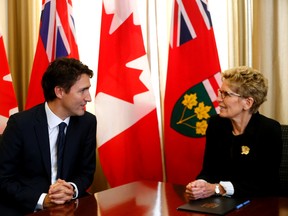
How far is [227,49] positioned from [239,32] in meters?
0.16

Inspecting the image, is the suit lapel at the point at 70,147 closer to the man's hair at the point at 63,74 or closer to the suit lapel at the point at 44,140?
the suit lapel at the point at 44,140

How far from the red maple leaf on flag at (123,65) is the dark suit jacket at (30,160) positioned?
0.69 meters

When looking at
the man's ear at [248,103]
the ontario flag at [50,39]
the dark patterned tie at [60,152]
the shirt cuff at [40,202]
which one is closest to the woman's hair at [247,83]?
the man's ear at [248,103]

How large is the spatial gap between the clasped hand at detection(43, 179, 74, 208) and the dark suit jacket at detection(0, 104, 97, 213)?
16 centimetres

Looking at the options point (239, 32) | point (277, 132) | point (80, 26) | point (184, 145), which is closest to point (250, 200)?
point (277, 132)

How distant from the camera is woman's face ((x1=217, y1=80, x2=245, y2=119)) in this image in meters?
2.19

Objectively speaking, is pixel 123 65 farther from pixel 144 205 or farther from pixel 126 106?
pixel 144 205

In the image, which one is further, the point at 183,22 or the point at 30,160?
the point at 183,22

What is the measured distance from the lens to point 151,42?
130 inches

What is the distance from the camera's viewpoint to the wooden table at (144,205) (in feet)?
5.27

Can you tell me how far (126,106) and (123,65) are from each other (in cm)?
30

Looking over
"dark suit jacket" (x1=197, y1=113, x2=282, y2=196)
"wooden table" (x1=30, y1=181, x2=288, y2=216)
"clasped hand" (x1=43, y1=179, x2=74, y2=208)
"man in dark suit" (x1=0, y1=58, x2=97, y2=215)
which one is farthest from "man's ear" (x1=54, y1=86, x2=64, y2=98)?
"dark suit jacket" (x1=197, y1=113, x2=282, y2=196)

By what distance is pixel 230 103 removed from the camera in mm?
2197

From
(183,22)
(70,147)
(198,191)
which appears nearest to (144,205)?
(198,191)
